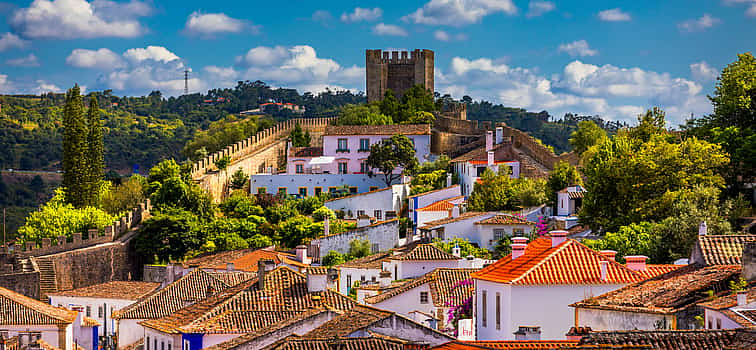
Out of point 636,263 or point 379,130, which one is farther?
point 379,130

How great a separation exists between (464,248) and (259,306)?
56.4 ft

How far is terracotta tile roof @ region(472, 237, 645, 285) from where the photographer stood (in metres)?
23.3

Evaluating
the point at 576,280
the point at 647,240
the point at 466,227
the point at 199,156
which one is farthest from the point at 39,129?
the point at 576,280

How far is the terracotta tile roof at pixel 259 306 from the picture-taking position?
26312 millimetres

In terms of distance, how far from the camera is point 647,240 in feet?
116

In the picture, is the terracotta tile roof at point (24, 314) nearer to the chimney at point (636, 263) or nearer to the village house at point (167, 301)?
the village house at point (167, 301)

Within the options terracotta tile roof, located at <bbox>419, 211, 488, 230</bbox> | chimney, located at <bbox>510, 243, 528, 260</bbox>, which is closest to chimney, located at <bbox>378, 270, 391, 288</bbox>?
terracotta tile roof, located at <bbox>419, 211, 488, 230</bbox>

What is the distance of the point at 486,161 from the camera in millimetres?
60938

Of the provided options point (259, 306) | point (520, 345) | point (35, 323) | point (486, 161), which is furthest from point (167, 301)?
point (486, 161)

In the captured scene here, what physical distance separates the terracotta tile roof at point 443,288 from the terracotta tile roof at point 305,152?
40.3 m

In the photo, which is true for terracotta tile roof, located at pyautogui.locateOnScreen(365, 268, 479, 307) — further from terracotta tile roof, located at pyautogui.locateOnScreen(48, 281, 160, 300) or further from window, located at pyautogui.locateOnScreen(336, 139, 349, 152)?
window, located at pyautogui.locateOnScreen(336, 139, 349, 152)

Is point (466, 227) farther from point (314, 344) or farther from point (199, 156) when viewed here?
point (199, 156)

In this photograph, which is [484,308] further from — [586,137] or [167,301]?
[586,137]

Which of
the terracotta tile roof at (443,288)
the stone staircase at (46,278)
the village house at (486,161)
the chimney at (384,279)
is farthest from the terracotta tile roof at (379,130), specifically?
the terracotta tile roof at (443,288)
